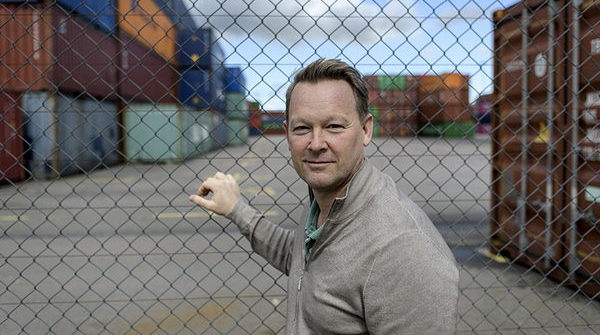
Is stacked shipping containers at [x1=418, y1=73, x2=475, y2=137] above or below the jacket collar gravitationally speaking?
above

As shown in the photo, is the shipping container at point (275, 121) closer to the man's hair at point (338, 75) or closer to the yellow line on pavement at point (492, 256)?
the man's hair at point (338, 75)

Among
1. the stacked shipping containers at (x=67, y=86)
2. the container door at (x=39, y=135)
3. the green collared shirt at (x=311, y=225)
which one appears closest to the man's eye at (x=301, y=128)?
the green collared shirt at (x=311, y=225)

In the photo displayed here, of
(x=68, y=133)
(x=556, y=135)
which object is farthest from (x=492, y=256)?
(x=68, y=133)

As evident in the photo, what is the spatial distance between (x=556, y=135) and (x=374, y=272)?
3.28 metres

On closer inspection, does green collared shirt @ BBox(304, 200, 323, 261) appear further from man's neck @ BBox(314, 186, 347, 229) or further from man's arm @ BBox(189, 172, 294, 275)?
man's arm @ BBox(189, 172, 294, 275)

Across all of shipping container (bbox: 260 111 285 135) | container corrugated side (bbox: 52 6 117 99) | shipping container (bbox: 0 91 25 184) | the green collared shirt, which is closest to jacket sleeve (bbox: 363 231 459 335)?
the green collared shirt

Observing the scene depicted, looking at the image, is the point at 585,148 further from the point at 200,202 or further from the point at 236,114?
the point at 236,114

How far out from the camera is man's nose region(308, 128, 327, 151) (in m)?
1.32

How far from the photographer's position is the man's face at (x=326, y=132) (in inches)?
51.6

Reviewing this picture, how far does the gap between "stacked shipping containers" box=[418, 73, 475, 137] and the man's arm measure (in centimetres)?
84

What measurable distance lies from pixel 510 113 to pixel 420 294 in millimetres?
3718

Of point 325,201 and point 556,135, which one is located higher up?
point 556,135

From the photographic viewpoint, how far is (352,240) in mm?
1225

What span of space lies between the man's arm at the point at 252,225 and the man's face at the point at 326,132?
0.55m
